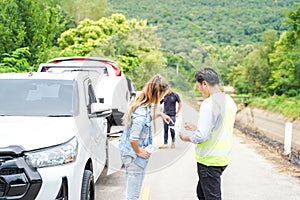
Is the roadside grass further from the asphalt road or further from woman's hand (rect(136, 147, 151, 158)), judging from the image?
woman's hand (rect(136, 147, 151, 158))

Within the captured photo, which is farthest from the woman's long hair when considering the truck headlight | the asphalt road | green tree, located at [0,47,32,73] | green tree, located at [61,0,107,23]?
green tree, located at [61,0,107,23]

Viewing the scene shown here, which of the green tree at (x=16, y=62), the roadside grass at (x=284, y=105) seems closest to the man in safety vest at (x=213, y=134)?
the green tree at (x=16, y=62)

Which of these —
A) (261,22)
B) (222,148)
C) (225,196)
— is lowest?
(225,196)

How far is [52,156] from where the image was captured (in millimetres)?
4535

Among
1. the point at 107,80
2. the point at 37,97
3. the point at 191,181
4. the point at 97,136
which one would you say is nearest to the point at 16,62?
the point at 107,80

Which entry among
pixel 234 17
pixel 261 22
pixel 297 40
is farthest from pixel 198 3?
pixel 297 40

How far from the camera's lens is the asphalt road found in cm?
757

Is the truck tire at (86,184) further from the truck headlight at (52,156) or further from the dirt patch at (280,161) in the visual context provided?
the dirt patch at (280,161)

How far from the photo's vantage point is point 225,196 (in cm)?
754

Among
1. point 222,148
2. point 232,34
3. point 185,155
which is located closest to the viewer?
point 222,148

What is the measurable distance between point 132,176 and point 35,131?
3.91ft

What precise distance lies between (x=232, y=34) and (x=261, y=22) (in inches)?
441

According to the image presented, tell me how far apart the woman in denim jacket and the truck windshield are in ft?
3.73

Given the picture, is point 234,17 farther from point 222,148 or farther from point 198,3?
point 222,148
